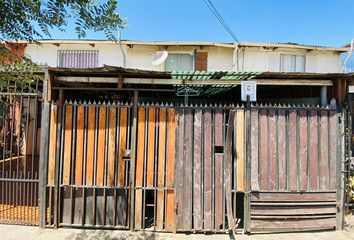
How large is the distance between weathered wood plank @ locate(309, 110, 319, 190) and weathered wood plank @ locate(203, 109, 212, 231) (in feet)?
6.14

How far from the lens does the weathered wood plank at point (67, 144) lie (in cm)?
477

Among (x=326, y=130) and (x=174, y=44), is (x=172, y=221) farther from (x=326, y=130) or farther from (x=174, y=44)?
(x=174, y=44)

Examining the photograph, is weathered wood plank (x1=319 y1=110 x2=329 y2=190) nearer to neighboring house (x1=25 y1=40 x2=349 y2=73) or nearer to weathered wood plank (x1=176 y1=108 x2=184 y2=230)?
weathered wood plank (x1=176 y1=108 x2=184 y2=230)

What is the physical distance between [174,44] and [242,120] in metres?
6.86

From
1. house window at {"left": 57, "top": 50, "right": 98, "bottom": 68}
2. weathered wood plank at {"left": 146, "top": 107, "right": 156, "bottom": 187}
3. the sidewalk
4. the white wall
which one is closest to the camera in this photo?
the sidewalk

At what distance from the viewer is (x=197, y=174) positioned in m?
4.75

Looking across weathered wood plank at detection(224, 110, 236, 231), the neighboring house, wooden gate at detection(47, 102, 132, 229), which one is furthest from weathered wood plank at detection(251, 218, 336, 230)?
the neighboring house

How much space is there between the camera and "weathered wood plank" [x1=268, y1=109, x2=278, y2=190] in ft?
15.6

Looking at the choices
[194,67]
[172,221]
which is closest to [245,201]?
[172,221]

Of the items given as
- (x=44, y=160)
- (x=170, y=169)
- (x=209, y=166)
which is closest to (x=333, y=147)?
(x=209, y=166)

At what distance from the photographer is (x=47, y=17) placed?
255 centimetres

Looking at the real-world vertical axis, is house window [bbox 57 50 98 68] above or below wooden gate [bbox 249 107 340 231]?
above

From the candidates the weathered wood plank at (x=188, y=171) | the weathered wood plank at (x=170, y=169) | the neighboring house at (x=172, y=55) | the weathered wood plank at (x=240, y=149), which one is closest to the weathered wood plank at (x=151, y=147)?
the weathered wood plank at (x=170, y=169)

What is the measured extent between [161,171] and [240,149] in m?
1.52
